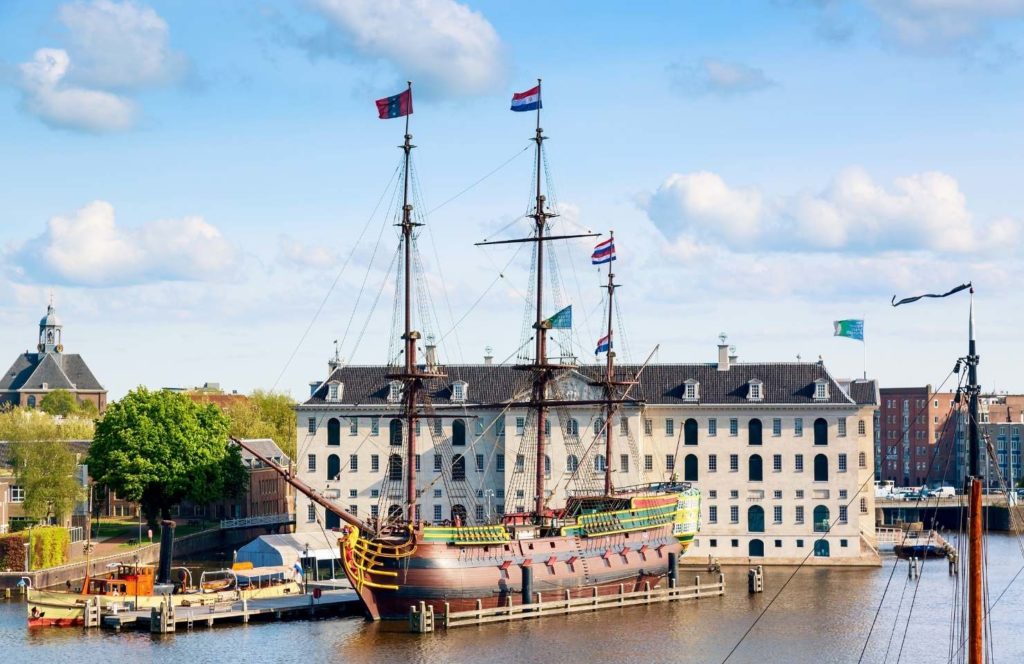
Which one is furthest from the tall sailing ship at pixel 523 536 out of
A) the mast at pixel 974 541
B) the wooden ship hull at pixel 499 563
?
the mast at pixel 974 541

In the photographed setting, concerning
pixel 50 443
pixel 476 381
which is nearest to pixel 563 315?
pixel 476 381

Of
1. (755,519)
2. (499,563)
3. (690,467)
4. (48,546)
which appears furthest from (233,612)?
(755,519)

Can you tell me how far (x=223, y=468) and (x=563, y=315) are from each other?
1428 inches

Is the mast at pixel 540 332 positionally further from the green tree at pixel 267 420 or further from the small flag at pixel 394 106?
the green tree at pixel 267 420

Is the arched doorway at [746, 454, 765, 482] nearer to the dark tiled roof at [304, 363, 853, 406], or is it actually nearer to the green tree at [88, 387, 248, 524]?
the dark tiled roof at [304, 363, 853, 406]

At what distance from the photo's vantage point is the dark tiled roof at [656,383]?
115m

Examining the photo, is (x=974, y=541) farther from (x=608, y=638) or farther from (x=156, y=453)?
(x=156, y=453)

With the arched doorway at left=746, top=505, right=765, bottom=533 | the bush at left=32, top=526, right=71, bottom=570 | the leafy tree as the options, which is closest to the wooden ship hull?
the arched doorway at left=746, top=505, right=765, bottom=533

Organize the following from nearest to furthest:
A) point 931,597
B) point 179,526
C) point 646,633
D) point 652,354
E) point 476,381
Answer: point 646,633
point 931,597
point 652,354
point 476,381
point 179,526

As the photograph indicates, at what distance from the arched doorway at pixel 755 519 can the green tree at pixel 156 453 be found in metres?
41.6

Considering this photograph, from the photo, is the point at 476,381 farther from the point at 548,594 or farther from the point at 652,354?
the point at 548,594

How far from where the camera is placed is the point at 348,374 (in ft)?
399

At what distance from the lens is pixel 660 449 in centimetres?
11619

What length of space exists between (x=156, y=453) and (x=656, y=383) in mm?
38677
